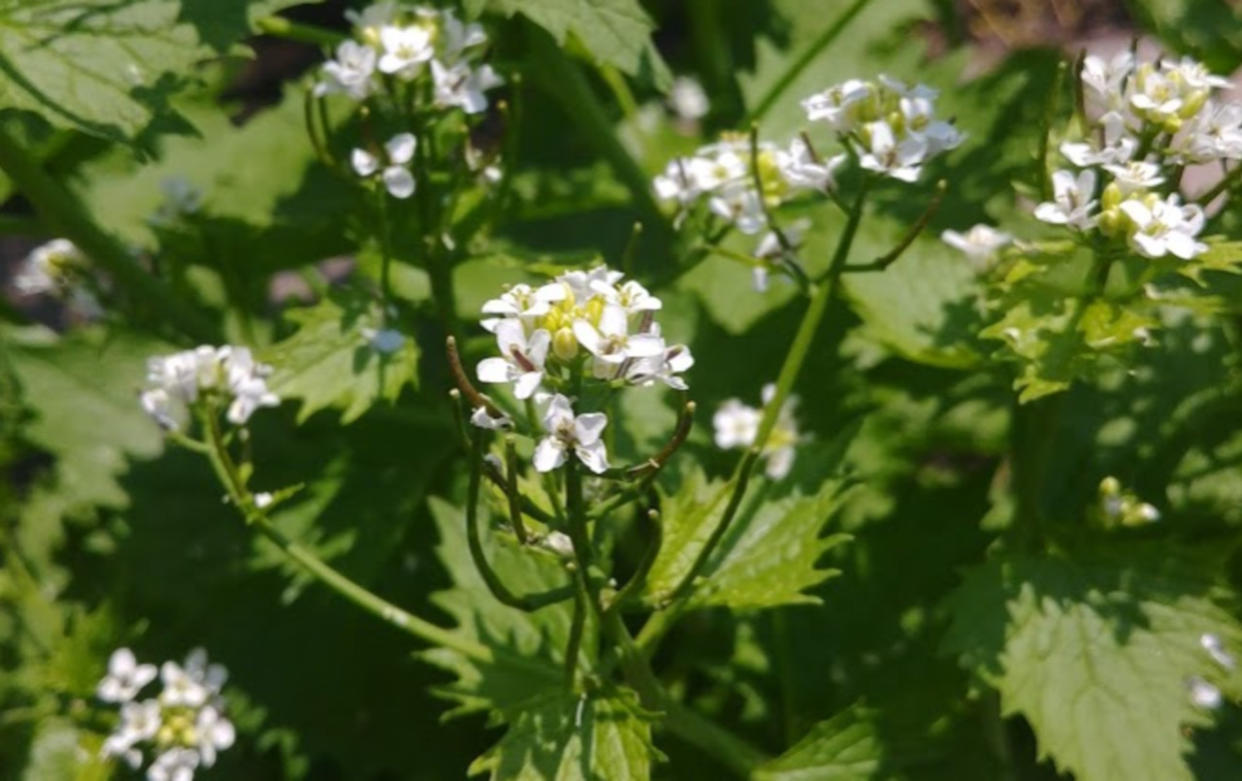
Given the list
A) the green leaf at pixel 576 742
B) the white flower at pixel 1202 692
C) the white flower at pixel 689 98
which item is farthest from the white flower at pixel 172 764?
the white flower at pixel 689 98

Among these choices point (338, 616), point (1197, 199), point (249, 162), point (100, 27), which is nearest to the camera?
point (1197, 199)

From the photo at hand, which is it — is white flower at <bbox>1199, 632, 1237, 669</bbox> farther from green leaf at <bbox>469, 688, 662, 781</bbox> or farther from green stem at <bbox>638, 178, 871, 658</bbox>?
green leaf at <bbox>469, 688, 662, 781</bbox>

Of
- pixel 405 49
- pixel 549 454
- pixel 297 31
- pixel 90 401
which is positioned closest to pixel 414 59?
pixel 405 49

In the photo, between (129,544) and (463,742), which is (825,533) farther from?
(129,544)

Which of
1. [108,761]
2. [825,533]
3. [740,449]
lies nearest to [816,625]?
[825,533]

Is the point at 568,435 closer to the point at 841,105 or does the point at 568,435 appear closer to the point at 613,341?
the point at 613,341

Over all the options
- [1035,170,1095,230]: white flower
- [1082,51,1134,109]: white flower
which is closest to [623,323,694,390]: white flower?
[1035,170,1095,230]: white flower
